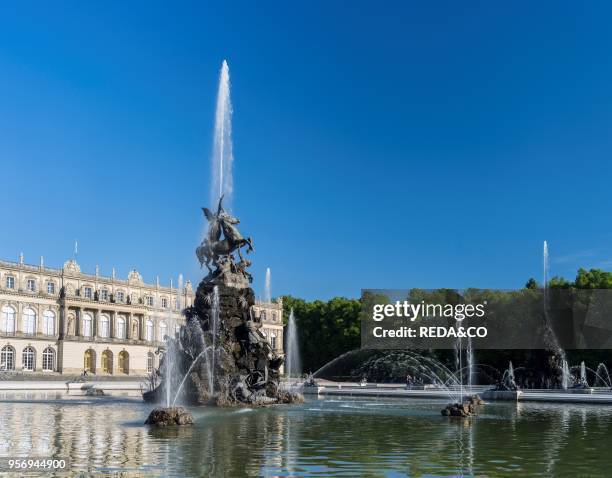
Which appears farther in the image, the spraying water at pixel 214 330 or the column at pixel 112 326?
the column at pixel 112 326

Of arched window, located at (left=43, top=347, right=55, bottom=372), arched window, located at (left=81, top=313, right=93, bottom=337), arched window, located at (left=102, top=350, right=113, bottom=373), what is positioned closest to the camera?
arched window, located at (left=43, top=347, right=55, bottom=372)

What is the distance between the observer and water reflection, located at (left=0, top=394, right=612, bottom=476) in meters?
13.2

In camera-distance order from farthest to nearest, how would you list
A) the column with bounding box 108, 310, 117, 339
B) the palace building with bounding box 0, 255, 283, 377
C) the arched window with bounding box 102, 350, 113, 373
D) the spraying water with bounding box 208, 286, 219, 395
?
1. the column with bounding box 108, 310, 117, 339
2. the arched window with bounding box 102, 350, 113, 373
3. the palace building with bounding box 0, 255, 283, 377
4. the spraying water with bounding box 208, 286, 219, 395

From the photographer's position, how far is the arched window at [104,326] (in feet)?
335

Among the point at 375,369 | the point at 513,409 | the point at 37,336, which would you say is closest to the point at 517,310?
the point at 375,369

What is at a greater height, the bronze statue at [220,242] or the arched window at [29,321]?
the bronze statue at [220,242]

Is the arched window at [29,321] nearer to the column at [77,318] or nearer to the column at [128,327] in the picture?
the column at [77,318]

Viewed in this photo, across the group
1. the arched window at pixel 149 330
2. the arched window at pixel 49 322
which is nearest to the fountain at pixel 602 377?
the arched window at pixel 149 330

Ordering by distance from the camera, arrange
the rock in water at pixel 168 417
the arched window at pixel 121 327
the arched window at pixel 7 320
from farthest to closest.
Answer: the arched window at pixel 121 327, the arched window at pixel 7 320, the rock in water at pixel 168 417

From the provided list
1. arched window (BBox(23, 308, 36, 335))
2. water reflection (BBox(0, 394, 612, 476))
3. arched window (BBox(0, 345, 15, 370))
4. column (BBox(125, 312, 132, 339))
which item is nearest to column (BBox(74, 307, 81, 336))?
arched window (BBox(23, 308, 36, 335))

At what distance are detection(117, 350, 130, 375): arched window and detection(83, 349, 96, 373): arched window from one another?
518 cm

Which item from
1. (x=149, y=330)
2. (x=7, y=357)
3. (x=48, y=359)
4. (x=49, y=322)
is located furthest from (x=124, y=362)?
(x=7, y=357)

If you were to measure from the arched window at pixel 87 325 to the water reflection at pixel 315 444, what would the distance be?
77.1 m

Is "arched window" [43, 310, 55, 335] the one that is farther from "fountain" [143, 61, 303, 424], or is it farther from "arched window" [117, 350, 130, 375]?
"fountain" [143, 61, 303, 424]
